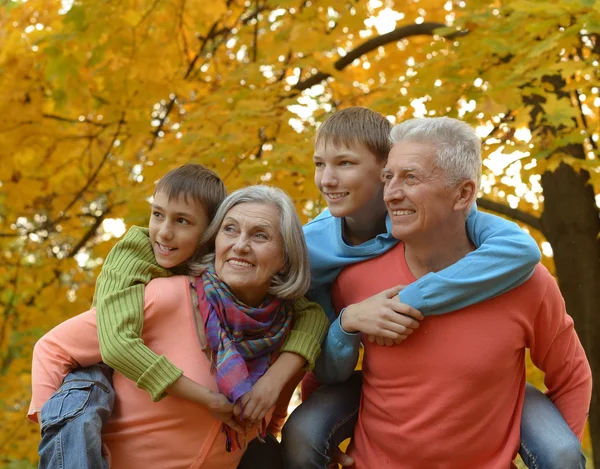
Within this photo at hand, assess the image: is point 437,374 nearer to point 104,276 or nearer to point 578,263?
point 104,276

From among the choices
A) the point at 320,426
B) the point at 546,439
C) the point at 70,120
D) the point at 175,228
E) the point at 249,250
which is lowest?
the point at 546,439

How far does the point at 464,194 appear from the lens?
7.44ft

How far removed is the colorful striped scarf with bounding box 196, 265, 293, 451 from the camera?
2129 millimetres

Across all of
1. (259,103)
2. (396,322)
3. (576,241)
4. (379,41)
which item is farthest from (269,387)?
(379,41)

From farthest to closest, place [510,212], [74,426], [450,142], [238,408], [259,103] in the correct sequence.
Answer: [510,212]
[259,103]
[450,142]
[238,408]
[74,426]

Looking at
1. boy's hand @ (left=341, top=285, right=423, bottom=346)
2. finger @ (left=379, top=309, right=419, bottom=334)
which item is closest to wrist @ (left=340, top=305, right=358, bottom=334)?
boy's hand @ (left=341, top=285, right=423, bottom=346)

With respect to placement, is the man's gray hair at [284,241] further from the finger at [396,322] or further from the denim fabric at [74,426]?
the denim fabric at [74,426]

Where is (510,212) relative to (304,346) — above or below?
below

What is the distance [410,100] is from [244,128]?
2.78 feet

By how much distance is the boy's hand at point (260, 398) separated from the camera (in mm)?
2154

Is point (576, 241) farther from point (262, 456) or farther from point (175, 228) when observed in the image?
point (175, 228)

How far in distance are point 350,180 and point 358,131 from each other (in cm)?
16

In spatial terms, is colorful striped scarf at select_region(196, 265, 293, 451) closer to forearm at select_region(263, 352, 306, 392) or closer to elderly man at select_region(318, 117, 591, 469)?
forearm at select_region(263, 352, 306, 392)

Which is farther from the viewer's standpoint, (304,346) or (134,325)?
(304,346)
